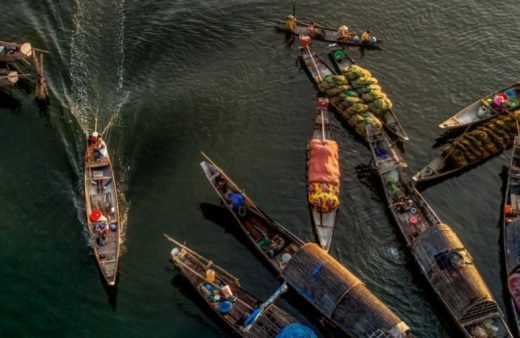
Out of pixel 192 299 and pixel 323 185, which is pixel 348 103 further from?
pixel 192 299

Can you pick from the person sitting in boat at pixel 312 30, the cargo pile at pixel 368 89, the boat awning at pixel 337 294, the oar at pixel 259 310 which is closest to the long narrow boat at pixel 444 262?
the boat awning at pixel 337 294

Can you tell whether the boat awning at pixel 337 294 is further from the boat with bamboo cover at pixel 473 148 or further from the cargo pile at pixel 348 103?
the cargo pile at pixel 348 103

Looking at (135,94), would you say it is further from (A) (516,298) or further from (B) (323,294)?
(A) (516,298)

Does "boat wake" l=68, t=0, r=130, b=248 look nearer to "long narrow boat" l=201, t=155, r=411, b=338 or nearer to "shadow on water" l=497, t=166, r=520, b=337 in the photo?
Answer: "long narrow boat" l=201, t=155, r=411, b=338

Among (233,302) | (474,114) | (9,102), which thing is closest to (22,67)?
(9,102)

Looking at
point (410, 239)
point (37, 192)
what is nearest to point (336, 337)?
point (410, 239)

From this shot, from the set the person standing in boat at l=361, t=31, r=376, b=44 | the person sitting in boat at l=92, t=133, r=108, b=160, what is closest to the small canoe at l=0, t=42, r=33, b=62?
the person sitting in boat at l=92, t=133, r=108, b=160
